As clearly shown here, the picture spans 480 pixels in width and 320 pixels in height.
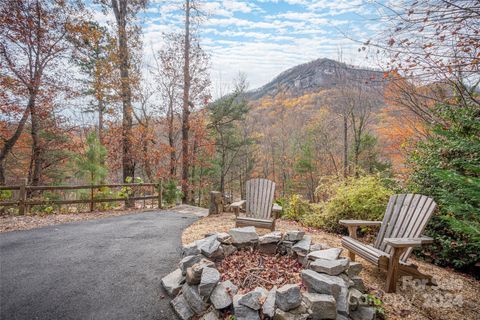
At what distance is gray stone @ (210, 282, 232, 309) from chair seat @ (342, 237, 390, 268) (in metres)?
1.51

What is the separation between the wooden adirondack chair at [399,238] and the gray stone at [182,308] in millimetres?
1880

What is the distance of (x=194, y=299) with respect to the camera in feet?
6.87

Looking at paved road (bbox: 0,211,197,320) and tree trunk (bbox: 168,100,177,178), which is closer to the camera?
paved road (bbox: 0,211,197,320)

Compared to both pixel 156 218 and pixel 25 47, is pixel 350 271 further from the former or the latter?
pixel 25 47

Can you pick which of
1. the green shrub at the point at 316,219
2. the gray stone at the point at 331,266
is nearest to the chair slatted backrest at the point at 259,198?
the green shrub at the point at 316,219

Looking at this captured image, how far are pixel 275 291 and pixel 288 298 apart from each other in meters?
0.16

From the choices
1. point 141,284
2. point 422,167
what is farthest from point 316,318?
point 422,167

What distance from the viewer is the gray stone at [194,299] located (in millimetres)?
2037

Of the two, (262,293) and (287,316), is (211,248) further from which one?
(287,316)

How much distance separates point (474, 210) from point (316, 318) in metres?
1.42

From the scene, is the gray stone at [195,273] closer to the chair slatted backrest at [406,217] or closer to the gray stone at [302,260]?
the gray stone at [302,260]

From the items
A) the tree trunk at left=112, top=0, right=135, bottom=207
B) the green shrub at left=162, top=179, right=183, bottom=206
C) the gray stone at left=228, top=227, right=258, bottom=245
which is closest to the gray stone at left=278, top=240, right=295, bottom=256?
the gray stone at left=228, top=227, right=258, bottom=245

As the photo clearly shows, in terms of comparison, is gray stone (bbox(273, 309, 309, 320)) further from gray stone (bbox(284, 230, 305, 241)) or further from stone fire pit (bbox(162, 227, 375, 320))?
gray stone (bbox(284, 230, 305, 241))

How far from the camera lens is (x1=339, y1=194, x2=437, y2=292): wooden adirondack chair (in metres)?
2.24
